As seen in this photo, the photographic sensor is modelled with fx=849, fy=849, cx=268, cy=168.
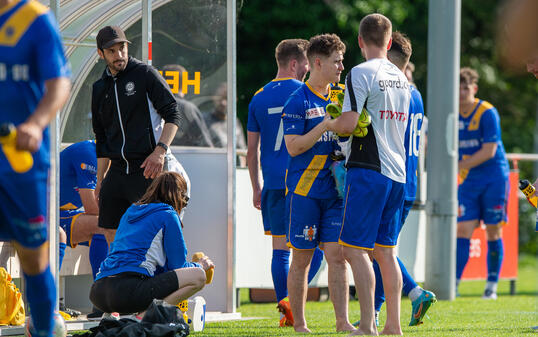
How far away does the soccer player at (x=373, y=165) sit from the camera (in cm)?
506

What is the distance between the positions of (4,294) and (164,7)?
2.78m

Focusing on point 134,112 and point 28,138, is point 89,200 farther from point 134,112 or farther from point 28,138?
point 28,138

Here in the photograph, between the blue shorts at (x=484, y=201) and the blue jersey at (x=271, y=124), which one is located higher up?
the blue jersey at (x=271, y=124)

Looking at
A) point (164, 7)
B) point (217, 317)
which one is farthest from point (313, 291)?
point (164, 7)

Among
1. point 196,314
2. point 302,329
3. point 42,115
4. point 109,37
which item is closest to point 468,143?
point 302,329

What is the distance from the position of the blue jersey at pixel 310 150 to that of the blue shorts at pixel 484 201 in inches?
190

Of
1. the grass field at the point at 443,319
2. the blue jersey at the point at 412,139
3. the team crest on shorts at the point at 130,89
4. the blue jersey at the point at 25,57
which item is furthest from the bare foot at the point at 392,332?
the blue jersey at the point at 25,57

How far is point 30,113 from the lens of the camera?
361 cm

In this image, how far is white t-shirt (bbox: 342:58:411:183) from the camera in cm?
508

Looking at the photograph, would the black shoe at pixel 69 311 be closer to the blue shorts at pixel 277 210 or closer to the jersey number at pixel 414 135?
the blue shorts at pixel 277 210

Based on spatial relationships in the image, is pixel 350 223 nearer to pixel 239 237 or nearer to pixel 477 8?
pixel 239 237

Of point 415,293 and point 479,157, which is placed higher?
point 479,157

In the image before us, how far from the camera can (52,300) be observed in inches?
143

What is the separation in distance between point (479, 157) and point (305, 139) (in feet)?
16.3
